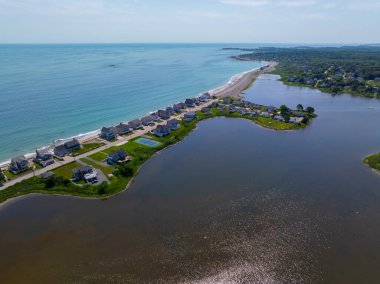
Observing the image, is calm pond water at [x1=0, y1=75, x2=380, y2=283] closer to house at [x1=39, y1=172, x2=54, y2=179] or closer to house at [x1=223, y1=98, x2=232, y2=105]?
house at [x1=39, y1=172, x2=54, y2=179]

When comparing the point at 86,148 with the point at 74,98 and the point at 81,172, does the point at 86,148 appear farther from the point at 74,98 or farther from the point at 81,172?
the point at 74,98

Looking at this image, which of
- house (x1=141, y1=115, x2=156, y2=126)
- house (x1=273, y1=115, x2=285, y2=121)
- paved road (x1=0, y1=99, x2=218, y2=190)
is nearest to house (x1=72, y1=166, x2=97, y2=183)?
paved road (x1=0, y1=99, x2=218, y2=190)

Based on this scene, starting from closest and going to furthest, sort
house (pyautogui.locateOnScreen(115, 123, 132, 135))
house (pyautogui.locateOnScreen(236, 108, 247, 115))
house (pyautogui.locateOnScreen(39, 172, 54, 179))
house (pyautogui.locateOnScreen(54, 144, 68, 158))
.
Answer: house (pyautogui.locateOnScreen(39, 172, 54, 179))
house (pyautogui.locateOnScreen(54, 144, 68, 158))
house (pyautogui.locateOnScreen(115, 123, 132, 135))
house (pyautogui.locateOnScreen(236, 108, 247, 115))

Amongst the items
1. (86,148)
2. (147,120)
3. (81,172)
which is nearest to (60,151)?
(86,148)

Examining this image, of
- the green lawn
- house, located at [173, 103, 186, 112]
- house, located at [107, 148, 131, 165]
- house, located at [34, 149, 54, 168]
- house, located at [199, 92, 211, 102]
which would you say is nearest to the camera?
the green lawn

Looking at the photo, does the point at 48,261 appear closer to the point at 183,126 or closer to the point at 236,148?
the point at 236,148

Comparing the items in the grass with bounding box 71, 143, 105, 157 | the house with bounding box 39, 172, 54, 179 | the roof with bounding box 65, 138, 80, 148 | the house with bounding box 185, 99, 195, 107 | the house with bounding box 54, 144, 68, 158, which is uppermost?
the house with bounding box 185, 99, 195, 107

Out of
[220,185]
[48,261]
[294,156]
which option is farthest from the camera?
[294,156]

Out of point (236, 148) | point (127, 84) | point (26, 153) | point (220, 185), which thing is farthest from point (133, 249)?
point (127, 84)
